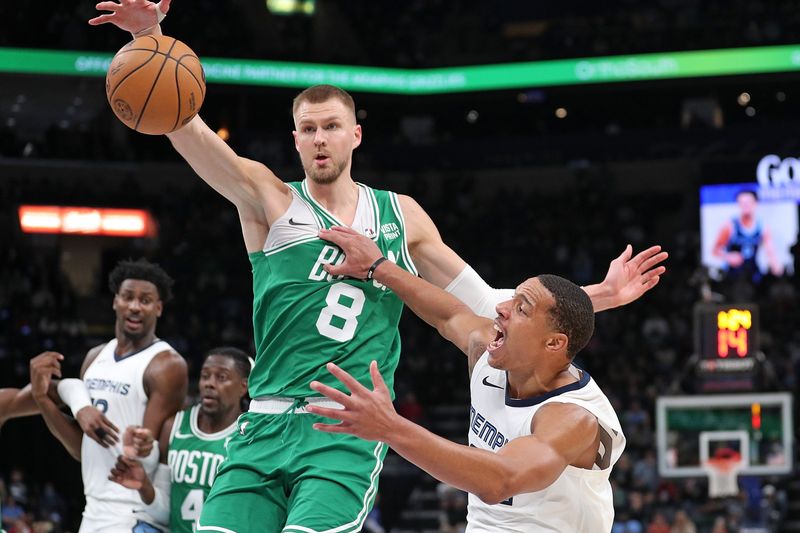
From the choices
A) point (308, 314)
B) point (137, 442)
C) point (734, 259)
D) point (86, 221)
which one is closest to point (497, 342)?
point (308, 314)

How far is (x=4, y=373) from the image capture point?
18.7 metres

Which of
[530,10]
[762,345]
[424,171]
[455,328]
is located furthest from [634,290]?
[530,10]

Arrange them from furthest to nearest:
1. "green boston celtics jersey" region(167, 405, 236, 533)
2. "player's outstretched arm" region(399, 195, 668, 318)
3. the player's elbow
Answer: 1. "green boston celtics jersey" region(167, 405, 236, 533)
2. "player's outstretched arm" region(399, 195, 668, 318)
3. the player's elbow

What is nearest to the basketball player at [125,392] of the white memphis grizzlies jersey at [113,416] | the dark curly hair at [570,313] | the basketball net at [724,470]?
the white memphis grizzlies jersey at [113,416]

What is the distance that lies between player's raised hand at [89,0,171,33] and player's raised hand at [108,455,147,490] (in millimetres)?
2782

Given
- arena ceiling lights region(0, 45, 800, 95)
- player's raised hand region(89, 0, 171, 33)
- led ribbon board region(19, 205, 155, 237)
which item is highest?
arena ceiling lights region(0, 45, 800, 95)

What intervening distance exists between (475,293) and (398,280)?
652 mm

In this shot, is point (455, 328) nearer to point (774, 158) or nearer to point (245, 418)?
point (245, 418)

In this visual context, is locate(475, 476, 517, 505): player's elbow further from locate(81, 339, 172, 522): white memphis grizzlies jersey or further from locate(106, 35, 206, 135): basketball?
locate(81, 339, 172, 522): white memphis grizzlies jersey

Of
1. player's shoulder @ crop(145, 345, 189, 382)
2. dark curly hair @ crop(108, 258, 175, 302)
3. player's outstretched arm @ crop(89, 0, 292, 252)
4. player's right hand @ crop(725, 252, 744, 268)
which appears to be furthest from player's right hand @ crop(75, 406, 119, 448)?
player's right hand @ crop(725, 252, 744, 268)

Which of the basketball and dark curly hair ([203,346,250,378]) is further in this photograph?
dark curly hair ([203,346,250,378])

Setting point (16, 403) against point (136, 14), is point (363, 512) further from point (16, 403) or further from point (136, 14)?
point (16, 403)

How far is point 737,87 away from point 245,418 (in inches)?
884

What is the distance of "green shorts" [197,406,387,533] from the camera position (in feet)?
13.6
